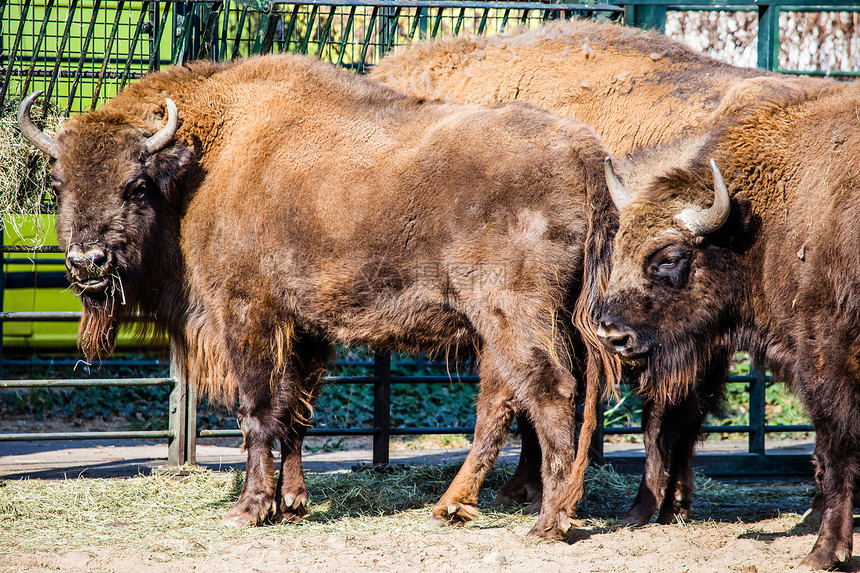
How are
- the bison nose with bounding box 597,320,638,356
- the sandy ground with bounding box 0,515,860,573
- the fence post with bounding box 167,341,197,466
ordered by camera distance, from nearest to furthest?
the sandy ground with bounding box 0,515,860,573 < the bison nose with bounding box 597,320,638,356 < the fence post with bounding box 167,341,197,466

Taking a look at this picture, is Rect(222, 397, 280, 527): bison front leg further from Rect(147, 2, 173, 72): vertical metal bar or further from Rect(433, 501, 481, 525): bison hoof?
Rect(147, 2, 173, 72): vertical metal bar

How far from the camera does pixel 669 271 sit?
505 cm

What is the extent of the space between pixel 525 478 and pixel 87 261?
3.24 m

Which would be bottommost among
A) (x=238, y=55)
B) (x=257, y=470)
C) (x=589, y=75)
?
(x=257, y=470)

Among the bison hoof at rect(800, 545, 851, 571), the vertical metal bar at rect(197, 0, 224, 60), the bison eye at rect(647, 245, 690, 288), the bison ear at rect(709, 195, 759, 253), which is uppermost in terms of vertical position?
the vertical metal bar at rect(197, 0, 224, 60)

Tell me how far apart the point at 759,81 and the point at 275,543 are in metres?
4.09

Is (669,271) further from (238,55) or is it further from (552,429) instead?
(238,55)

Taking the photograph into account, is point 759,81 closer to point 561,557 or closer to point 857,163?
point 857,163

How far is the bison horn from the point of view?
15.7 ft

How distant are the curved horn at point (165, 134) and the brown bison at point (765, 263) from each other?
8.94ft

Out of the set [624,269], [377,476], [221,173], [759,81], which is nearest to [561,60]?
[759,81]

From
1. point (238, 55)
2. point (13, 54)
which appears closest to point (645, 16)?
point (238, 55)

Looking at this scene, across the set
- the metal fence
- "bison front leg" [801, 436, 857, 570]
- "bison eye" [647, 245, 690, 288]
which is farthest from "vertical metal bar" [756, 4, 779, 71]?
"bison front leg" [801, 436, 857, 570]

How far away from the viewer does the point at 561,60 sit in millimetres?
6660
